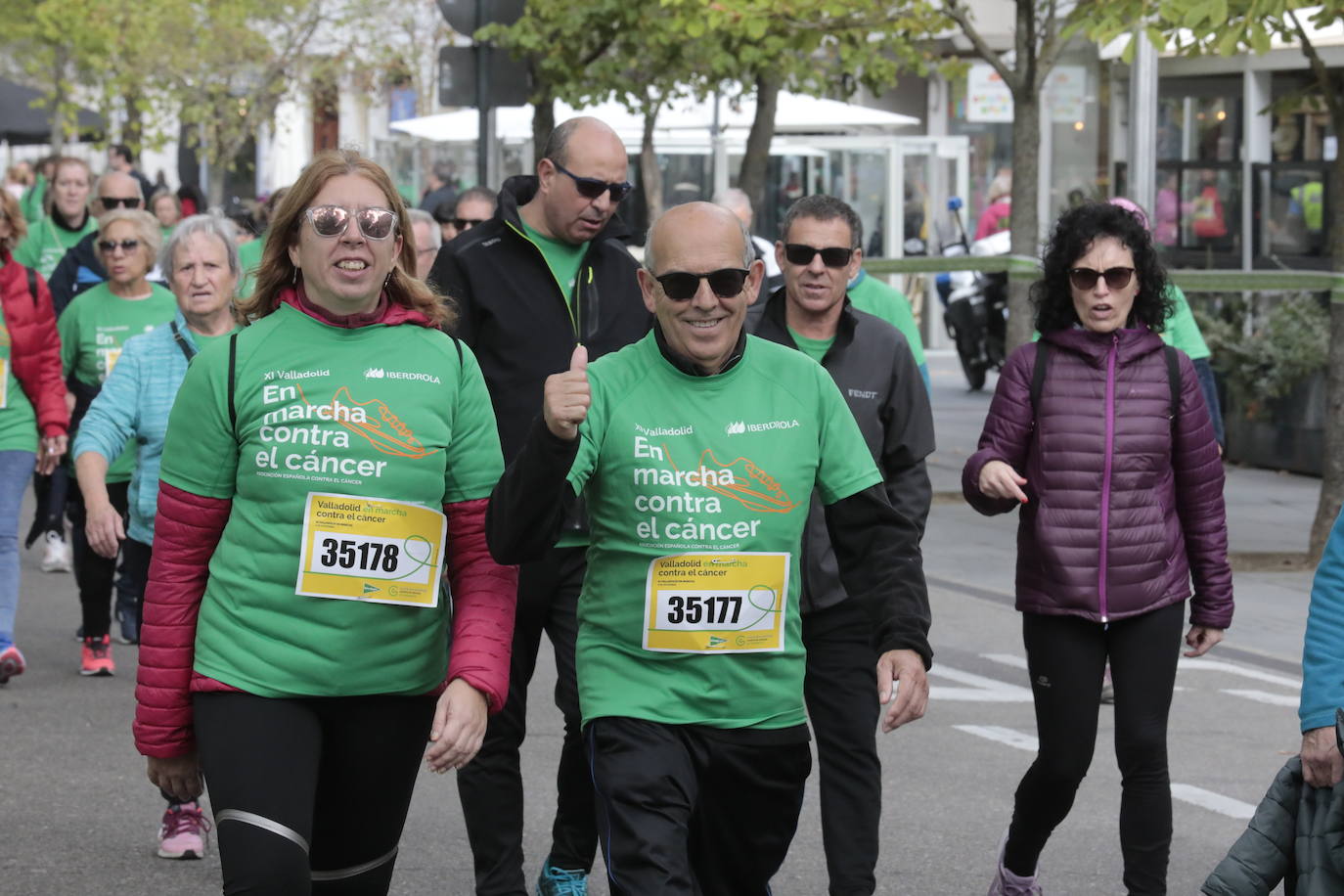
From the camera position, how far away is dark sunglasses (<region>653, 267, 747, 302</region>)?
4.09 m

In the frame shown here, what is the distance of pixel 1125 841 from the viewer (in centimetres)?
557

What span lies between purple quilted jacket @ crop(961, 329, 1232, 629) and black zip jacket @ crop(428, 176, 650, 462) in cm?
103

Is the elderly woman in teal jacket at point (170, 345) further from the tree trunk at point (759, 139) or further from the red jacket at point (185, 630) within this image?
the tree trunk at point (759, 139)

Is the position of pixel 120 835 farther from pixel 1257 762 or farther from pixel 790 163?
pixel 790 163

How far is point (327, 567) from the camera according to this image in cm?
395

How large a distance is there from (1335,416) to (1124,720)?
22.2 feet

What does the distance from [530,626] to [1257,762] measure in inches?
129

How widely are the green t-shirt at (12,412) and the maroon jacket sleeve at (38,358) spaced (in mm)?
26

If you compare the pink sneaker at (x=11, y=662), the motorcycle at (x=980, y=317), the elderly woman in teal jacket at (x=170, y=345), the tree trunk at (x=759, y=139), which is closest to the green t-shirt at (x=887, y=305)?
the elderly woman in teal jacket at (x=170, y=345)

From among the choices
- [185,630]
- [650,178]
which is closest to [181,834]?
[185,630]

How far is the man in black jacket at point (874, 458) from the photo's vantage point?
557 cm

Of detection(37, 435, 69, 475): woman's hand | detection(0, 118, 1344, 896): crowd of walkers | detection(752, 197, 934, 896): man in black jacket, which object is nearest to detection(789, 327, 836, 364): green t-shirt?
detection(752, 197, 934, 896): man in black jacket

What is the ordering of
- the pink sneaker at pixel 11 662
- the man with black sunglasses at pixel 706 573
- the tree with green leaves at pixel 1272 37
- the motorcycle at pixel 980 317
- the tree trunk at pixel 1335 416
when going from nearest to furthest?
1. the man with black sunglasses at pixel 706 573
2. the pink sneaker at pixel 11 662
3. the tree with green leaves at pixel 1272 37
4. the tree trunk at pixel 1335 416
5. the motorcycle at pixel 980 317

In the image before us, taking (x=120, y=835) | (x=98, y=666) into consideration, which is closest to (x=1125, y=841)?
(x=120, y=835)
